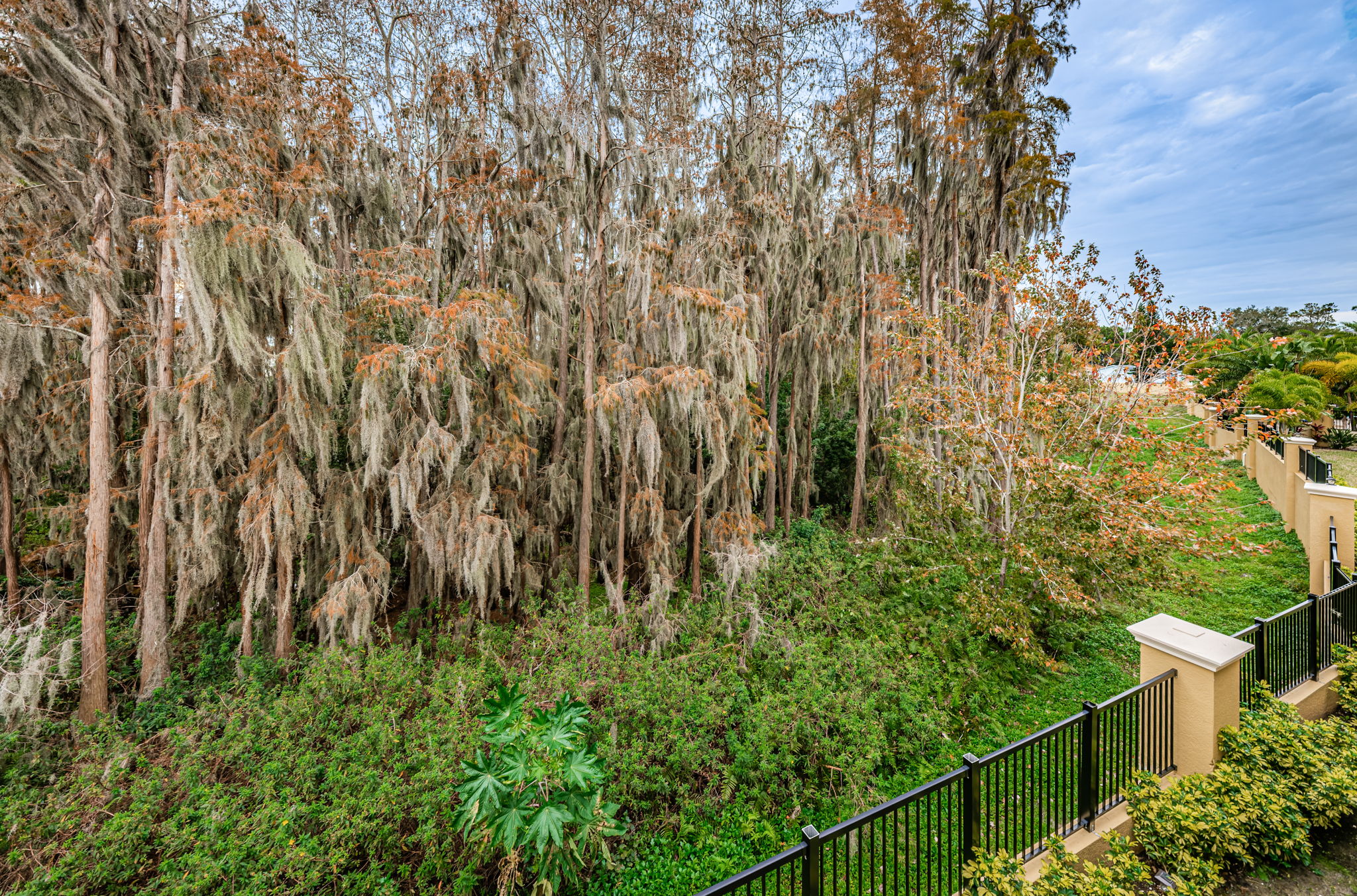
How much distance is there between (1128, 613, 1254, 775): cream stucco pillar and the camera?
137 inches

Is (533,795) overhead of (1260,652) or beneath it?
beneath

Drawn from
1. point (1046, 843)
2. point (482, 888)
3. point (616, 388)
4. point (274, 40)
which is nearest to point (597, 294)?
point (616, 388)

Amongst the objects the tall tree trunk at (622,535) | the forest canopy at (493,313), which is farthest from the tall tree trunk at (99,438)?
the tall tree trunk at (622,535)

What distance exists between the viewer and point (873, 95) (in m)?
8.46

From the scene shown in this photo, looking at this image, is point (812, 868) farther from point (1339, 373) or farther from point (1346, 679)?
point (1339, 373)

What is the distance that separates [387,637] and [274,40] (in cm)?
652

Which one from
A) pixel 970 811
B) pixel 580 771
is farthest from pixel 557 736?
pixel 970 811

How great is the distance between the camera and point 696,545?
7102mm

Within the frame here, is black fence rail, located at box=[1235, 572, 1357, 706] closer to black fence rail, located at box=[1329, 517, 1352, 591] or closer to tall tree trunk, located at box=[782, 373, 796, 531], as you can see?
black fence rail, located at box=[1329, 517, 1352, 591]

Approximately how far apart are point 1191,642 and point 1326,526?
5.03 metres

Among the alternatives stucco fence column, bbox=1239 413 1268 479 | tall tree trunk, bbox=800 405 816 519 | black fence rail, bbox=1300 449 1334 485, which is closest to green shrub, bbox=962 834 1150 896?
tall tree trunk, bbox=800 405 816 519

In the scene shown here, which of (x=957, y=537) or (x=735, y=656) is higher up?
(x=957, y=537)

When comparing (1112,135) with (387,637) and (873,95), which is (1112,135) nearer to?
(873,95)

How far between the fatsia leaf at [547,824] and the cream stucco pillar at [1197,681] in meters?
4.05
